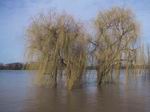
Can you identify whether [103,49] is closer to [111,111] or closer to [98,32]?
[98,32]

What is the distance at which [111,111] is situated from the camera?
1270 centimetres

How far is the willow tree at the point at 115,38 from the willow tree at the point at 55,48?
254 centimetres

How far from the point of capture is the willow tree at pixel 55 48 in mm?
21578

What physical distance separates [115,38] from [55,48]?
16.3 ft

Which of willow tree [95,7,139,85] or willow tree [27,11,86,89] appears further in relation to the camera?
willow tree [95,7,139,85]

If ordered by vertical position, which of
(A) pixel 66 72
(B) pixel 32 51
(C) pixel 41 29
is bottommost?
(A) pixel 66 72

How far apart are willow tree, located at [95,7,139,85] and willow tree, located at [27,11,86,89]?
Result: 2.54 m

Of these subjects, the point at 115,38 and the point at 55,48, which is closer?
the point at 55,48

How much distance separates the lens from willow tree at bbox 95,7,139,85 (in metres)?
24.0

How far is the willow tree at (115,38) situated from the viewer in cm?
2402

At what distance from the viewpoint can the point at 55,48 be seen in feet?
71.2

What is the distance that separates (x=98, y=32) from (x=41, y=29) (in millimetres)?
4640

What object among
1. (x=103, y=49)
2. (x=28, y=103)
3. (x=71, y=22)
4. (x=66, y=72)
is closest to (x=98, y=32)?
(x=103, y=49)

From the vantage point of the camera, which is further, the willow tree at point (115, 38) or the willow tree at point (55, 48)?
the willow tree at point (115, 38)
